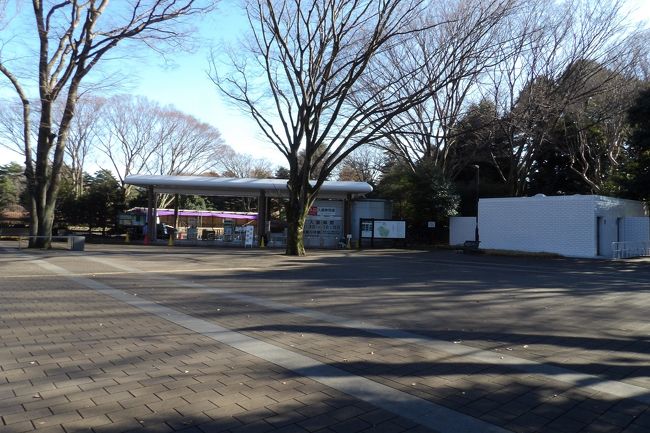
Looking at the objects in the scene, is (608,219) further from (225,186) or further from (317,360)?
(317,360)

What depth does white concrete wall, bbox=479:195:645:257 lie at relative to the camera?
1084 inches

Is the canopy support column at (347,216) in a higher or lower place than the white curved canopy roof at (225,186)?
lower

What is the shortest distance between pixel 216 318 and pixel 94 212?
38626 millimetres

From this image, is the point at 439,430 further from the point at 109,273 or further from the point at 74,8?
the point at 74,8

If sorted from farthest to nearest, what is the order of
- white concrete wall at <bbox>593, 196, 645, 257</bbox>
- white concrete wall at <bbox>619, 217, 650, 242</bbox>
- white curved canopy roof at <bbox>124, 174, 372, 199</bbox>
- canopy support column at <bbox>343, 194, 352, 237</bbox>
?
canopy support column at <bbox>343, 194, 352, 237</bbox> < white curved canopy roof at <bbox>124, 174, 372, 199</bbox> < white concrete wall at <bbox>619, 217, 650, 242</bbox> < white concrete wall at <bbox>593, 196, 645, 257</bbox>

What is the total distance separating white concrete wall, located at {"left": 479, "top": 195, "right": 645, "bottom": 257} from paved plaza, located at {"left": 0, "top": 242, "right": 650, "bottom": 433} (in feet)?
55.8

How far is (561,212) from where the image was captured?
93.8 ft

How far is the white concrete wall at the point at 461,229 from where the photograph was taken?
36.2 m

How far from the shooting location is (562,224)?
2850 centimetres

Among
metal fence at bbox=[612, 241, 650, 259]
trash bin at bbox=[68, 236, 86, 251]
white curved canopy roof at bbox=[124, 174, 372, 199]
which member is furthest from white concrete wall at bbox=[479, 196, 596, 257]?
trash bin at bbox=[68, 236, 86, 251]

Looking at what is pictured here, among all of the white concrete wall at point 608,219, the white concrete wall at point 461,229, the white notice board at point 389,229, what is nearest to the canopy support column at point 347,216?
the white notice board at point 389,229

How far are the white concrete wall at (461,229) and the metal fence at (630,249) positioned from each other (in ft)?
33.2

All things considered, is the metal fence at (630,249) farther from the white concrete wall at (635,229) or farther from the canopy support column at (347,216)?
the canopy support column at (347,216)

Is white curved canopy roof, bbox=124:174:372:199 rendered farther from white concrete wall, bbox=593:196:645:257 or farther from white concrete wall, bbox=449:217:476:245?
white concrete wall, bbox=593:196:645:257
